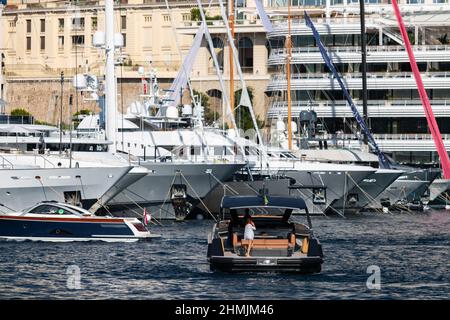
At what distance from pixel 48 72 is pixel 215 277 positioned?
349 feet

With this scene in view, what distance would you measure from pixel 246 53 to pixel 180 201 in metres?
54.1

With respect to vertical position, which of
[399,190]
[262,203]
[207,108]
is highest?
[207,108]

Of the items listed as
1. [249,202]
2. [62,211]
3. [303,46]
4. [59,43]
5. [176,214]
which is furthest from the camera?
[59,43]

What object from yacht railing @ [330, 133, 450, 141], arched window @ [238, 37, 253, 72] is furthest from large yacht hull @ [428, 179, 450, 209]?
arched window @ [238, 37, 253, 72]

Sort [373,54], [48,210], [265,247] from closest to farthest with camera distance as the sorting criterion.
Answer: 1. [265,247]
2. [48,210]
3. [373,54]

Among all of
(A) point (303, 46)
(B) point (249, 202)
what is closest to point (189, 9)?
(A) point (303, 46)

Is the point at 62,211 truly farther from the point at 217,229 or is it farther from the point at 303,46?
the point at 303,46

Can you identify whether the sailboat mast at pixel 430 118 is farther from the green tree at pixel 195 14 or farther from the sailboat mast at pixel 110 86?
the green tree at pixel 195 14

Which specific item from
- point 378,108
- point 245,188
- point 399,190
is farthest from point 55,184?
point 378,108

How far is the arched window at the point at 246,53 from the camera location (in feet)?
418

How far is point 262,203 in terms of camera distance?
4816 cm

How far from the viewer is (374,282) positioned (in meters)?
45.4

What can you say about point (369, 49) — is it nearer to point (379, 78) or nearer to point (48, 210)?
point (379, 78)

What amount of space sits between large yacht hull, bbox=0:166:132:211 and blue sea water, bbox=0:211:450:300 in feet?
13.6
